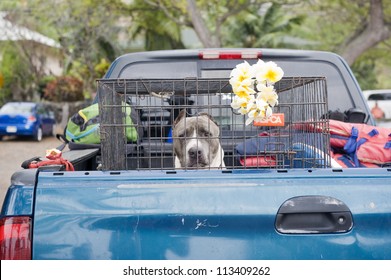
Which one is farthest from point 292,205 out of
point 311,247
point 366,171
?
point 366,171

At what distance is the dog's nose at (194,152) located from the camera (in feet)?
14.3

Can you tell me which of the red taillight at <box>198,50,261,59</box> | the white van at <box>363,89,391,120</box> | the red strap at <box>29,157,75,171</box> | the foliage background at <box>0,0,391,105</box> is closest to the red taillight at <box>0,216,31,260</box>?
the red strap at <box>29,157,75,171</box>

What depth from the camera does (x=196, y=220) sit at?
276 cm

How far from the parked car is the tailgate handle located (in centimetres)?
2079

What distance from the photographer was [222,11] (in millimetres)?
Result: 22797

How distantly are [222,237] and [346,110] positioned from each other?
2799 mm

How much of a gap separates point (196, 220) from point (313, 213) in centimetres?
53

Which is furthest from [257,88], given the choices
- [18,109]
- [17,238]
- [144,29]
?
[144,29]

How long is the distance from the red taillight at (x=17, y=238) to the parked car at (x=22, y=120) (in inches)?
806

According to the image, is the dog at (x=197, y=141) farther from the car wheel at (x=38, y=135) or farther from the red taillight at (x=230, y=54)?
the car wheel at (x=38, y=135)

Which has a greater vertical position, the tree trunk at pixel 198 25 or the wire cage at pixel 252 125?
the tree trunk at pixel 198 25

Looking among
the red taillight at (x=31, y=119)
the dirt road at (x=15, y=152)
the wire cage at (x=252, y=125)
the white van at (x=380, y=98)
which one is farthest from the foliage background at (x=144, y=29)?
the wire cage at (x=252, y=125)

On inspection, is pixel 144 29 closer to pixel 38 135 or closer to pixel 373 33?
pixel 38 135
